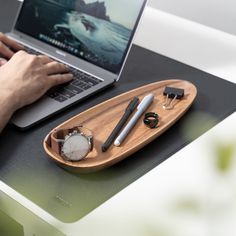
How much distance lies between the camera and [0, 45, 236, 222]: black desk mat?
27.7 inches

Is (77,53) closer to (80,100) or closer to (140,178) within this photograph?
(80,100)

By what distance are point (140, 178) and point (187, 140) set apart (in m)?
0.13

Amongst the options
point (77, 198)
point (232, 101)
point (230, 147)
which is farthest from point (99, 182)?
point (230, 147)

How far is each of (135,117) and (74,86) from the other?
0.17 meters

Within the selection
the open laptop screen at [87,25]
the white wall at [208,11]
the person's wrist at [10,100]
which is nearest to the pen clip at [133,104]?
the open laptop screen at [87,25]

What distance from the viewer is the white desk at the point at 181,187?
0.30m

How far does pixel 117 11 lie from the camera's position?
981mm

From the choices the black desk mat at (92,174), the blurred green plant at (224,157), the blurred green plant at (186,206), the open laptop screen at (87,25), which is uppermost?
the blurred green plant at (224,157)

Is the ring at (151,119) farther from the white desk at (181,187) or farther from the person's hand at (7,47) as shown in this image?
the person's hand at (7,47)

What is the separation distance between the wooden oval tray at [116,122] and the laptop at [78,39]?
0.20 feet

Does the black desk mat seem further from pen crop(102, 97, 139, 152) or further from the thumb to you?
the thumb

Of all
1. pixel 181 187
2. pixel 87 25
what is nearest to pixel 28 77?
pixel 87 25

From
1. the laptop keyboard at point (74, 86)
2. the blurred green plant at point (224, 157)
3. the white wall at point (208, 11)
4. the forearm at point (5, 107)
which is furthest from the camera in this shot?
the white wall at point (208, 11)

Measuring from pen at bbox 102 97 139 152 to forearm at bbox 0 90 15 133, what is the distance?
187 mm
